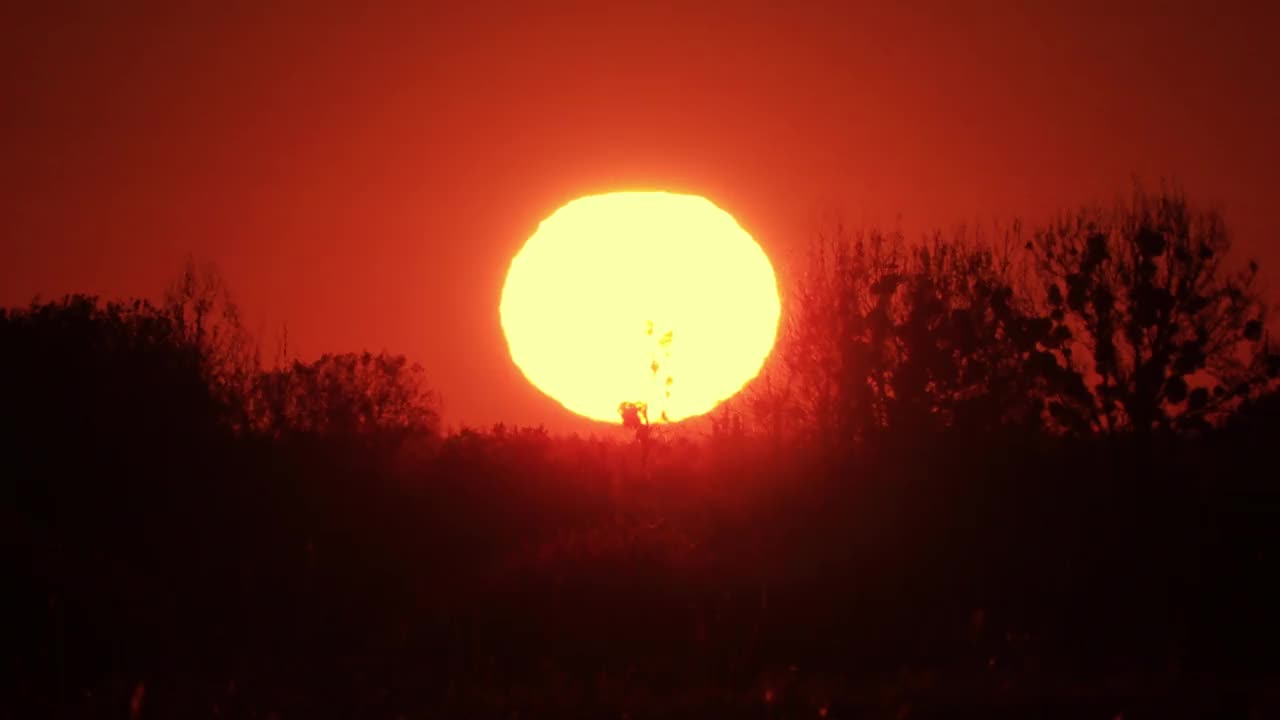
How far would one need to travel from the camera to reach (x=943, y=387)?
141 ft

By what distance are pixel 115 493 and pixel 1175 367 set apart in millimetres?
30008

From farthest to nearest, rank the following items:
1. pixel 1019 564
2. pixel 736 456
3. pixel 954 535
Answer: pixel 736 456, pixel 954 535, pixel 1019 564

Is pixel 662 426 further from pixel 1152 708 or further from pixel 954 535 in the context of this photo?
pixel 1152 708

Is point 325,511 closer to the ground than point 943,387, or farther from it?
closer to the ground

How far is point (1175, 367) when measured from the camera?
4594cm

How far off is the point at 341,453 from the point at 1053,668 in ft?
84.4

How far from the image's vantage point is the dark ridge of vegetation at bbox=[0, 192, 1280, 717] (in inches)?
715

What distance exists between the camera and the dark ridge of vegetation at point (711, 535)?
18172 mm

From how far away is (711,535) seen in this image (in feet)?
106

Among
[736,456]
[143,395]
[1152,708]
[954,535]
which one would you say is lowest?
[1152,708]

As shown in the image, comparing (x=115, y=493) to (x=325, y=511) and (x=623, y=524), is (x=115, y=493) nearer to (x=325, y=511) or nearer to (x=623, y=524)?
(x=325, y=511)

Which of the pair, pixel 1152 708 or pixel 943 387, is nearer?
pixel 1152 708

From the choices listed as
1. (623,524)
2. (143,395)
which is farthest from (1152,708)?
(143,395)

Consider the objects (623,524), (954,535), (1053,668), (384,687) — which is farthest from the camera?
(623,524)
